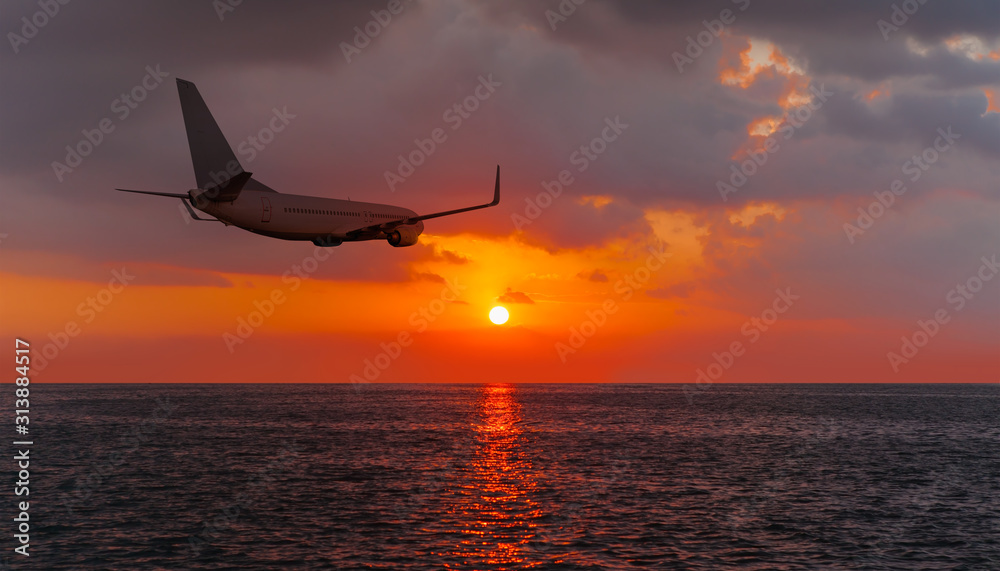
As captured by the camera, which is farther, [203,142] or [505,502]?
[203,142]

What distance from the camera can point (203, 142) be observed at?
202ft

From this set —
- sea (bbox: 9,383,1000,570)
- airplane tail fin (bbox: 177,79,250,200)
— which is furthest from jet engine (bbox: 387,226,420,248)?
sea (bbox: 9,383,1000,570)

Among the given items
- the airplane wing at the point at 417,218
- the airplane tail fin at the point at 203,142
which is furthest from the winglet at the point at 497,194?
the airplane tail fin at the point at 203,142

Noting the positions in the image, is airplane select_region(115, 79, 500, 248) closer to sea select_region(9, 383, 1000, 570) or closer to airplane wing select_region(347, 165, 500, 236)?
airplane wing select_region(347, 165, 500, 236)

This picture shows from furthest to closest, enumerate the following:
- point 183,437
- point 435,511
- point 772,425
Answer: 1. point 772,425
2. point 183,437
3. point 435,511

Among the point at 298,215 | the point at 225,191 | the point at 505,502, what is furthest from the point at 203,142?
the point at 505,502

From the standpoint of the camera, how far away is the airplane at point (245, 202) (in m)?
59.1

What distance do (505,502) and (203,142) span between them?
36314 mm

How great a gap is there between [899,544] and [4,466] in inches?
3113

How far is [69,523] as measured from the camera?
5172 centimetres

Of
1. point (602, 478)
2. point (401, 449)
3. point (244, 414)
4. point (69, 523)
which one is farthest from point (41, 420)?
point (602, 478)

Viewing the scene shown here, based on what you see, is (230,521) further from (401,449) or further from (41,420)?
(41,420)

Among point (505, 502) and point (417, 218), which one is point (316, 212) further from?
point (505, 502)

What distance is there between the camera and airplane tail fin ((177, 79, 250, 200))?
2408 inches
